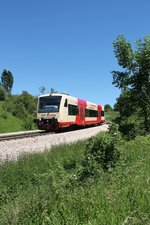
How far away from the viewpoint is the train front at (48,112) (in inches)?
1355

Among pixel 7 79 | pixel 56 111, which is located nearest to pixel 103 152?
pixel 56 111

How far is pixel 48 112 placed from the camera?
34875mm

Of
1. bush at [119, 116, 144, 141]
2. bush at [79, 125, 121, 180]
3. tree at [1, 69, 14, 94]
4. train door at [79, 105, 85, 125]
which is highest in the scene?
tree at [1, 69, 14, 94]

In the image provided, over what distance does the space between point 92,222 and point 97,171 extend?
14.1 feet

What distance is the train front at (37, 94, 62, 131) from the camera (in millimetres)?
34406

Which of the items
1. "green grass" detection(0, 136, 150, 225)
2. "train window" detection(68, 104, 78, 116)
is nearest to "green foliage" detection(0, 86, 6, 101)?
"train window" detection(68, 104, 78, 116)

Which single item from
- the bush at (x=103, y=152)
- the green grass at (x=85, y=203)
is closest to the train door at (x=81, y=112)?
the bush at (x=103, y=152)

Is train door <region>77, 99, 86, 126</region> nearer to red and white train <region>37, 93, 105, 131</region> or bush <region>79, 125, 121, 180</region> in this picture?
red and white train <region>37, 93, 105, 131</region>

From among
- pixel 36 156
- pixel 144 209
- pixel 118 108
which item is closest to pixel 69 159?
pixel 36 156

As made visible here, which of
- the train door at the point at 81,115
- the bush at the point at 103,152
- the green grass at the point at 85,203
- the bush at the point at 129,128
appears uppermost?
the train door at the point at 81,115

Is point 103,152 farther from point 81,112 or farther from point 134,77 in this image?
point 81,112

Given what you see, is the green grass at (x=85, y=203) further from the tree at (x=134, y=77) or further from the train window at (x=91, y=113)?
the train window at (x=91, y=113)

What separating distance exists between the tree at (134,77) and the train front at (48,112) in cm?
1082

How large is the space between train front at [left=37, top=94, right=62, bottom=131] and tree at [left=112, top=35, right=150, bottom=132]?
10823 mm
